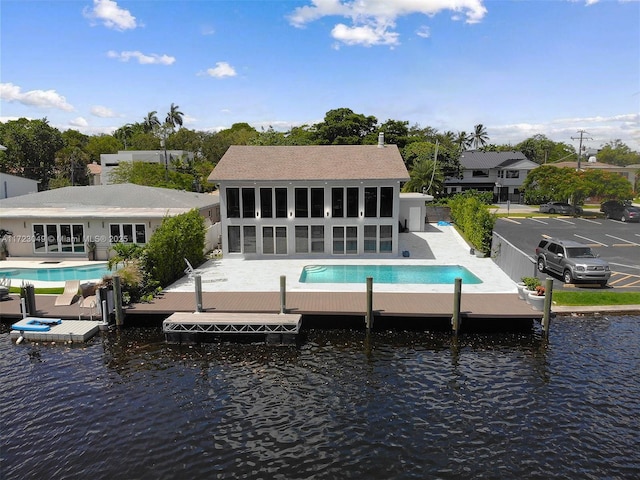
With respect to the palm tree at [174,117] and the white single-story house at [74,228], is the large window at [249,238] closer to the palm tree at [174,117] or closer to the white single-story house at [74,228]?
the white single-story house at [74,228]

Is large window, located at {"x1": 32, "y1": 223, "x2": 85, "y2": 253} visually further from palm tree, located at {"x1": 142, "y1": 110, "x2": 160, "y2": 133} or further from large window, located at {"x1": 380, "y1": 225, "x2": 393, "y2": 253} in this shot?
palm tree, located at {"x1": 142, "y1": 110, "x2": 160, "y2": 133}

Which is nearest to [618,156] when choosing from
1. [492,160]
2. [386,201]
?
[492,160]

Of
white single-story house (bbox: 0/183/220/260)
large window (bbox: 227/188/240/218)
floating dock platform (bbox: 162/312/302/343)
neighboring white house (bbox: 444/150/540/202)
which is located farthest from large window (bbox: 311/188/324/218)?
neighboring white house (bbox: 444/150/540/202)

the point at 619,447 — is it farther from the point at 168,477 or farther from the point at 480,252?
the point at 480,252

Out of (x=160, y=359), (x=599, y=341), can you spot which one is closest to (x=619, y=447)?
(x=599, y=341)

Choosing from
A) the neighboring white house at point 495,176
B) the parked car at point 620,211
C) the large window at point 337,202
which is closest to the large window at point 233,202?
the large window at point 337,202

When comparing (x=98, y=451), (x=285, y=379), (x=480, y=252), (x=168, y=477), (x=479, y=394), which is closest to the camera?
(x=168, y=477)
